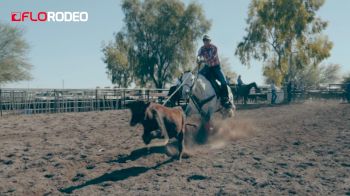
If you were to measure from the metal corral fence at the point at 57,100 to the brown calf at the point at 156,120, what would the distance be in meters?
9.24

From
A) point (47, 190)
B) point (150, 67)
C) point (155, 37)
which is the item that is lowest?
point (47, 190)

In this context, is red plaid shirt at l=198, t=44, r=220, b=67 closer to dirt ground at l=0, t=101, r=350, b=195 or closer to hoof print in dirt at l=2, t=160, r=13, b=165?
dirt ground at l=0, t=101, r=350, b=195

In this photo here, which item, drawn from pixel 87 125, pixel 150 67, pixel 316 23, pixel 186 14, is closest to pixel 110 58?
pixel 150 67

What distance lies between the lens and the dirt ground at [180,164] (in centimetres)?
702

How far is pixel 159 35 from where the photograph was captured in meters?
45.3

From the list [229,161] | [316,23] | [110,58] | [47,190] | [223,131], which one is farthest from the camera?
[110,58]

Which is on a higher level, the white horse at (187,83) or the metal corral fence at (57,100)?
the white horse at (187,83)

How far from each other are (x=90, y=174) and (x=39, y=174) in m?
0.96

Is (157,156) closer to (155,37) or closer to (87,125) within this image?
(87,125)

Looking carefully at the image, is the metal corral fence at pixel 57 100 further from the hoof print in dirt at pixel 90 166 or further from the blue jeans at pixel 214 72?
the hoof print in dirt at pixel 90 166

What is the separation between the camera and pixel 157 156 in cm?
889

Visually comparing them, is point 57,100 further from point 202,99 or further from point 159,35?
point 159,35

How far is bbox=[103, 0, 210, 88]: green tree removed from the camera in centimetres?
4519

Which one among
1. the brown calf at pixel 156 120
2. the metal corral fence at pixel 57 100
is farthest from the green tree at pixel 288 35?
the brown calf at pixel 156 120
